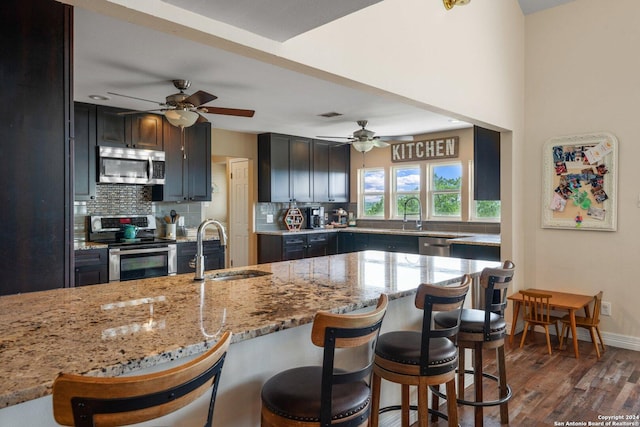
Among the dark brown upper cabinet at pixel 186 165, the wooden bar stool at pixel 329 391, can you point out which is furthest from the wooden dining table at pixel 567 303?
the dark brown upper cabinet at pixel 186 165

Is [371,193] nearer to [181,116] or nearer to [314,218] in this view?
[314,218]

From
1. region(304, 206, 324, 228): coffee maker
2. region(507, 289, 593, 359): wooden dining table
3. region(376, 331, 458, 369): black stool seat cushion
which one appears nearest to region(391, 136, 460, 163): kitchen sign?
region(304, 206, 324, 228): coffee maker

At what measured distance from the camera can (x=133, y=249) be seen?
15.1 ft

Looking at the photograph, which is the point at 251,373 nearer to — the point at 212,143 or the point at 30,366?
the point at 30,366

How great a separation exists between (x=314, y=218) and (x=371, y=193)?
1.16 m

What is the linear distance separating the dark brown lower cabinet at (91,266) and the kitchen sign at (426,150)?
15.3 feet

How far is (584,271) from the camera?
4113 mm

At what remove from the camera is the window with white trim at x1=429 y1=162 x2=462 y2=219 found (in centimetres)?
643

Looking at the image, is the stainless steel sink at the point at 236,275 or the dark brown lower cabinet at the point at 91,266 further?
the dark brown lower cabinet at the point at 91,266

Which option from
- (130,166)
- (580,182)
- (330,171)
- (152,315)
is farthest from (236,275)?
(330,171)

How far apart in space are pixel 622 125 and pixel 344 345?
3.90 m

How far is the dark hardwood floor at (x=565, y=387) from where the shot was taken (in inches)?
102

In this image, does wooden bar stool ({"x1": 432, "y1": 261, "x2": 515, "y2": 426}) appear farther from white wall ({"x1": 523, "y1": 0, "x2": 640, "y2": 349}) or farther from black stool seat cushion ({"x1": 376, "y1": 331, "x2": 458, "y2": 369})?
white wall ({"x1": 523, "y1": 0, "x2": 640, "y2": 349})

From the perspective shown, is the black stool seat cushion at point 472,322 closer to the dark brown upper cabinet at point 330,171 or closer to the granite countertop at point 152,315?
the granite countertop at point 152,315
